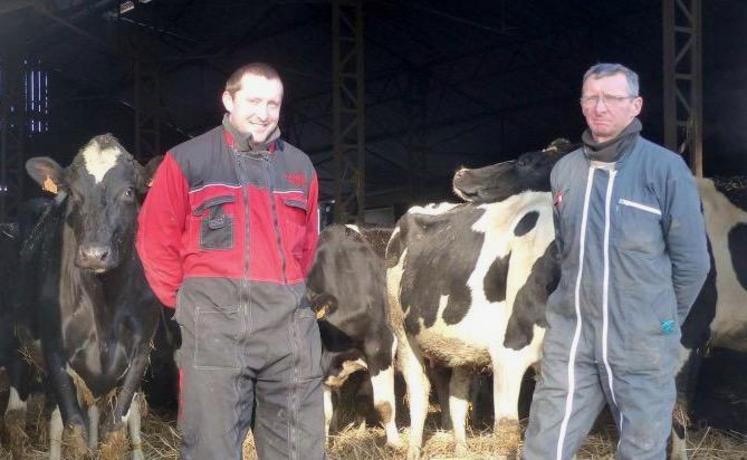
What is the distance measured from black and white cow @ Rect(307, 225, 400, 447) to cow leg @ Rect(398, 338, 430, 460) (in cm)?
13

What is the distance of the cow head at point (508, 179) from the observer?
793 centimetres

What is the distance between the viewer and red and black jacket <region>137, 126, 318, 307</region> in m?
3.37

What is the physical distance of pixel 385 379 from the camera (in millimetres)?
→ 7215

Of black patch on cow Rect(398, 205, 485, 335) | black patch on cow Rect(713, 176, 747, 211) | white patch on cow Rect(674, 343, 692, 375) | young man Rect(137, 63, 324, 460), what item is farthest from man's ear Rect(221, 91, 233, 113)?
black patch on cow Rect(713, 176, 747, 211)

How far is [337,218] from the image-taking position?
15094 millimetres

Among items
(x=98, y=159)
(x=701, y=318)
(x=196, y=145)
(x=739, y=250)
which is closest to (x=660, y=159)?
(x=196, y=145)

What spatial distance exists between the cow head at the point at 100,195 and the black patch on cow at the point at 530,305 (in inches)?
94.7

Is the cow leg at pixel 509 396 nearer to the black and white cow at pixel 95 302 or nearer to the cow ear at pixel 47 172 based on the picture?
the black and white cow at pixel 95 302

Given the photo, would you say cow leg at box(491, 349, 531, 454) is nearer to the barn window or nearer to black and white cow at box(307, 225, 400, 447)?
black and white cow at box(307, 225, 400, 447)

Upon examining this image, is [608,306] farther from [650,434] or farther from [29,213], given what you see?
[29,213]

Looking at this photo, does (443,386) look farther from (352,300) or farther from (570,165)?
(570,165)

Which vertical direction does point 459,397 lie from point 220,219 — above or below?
below

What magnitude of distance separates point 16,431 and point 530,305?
392 cm

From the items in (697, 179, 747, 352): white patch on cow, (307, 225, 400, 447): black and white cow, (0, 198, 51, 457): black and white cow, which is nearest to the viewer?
(697, 179, 747, 352): white patch on cow
